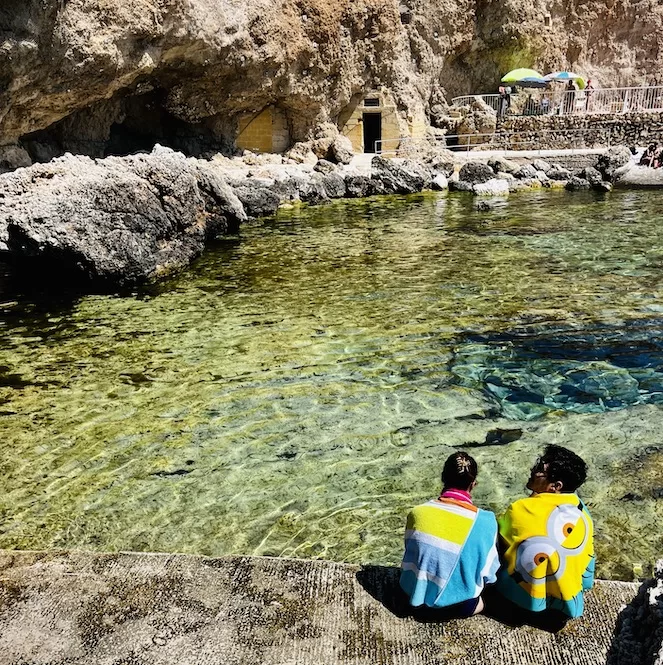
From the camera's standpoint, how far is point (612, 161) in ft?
85.4

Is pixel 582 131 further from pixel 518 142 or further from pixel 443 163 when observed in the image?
pixel 443 163

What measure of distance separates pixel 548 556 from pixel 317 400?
147 inches

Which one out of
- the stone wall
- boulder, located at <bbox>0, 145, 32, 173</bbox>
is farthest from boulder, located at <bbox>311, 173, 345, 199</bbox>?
the stone wall

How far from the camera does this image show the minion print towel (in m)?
2.85

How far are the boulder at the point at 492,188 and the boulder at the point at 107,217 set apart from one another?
42.1 ft

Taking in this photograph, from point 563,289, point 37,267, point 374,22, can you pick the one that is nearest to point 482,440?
point 563,289

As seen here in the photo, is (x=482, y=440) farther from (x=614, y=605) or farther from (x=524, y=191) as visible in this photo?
(x=524, y=191)

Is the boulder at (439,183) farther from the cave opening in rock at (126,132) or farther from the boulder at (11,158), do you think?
the boulder at (11,158)

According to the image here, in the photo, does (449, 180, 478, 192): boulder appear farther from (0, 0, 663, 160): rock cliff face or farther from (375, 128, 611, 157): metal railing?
(0, 0, 663, 160): rock cliff face

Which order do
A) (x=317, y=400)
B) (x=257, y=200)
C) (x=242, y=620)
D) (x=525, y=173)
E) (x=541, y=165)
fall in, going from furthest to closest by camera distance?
→ 1. (x=541, y=165)
2. (x=525, y=173)
3. (x=257, y=200)
4. (x=317, y=400)
5. (x=242, y=620)

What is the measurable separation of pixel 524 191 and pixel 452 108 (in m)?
14.4

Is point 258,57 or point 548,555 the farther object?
point 258,57

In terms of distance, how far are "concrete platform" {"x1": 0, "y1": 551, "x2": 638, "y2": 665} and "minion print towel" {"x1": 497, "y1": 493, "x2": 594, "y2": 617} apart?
6.0 inches

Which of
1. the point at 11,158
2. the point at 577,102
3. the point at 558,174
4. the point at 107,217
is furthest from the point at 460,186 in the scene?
the point at 107,217
